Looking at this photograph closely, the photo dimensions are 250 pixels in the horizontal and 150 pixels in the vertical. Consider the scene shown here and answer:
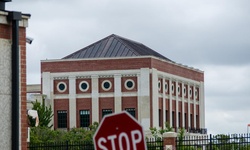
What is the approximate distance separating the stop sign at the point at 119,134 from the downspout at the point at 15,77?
873 centimetres

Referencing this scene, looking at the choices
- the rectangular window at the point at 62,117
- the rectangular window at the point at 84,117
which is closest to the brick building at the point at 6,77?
the rectangular window at the point at 84,117

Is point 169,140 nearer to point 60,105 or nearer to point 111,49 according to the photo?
point 60,105

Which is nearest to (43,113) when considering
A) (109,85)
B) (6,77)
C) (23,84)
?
(109,85)

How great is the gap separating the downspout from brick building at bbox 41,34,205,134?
264 feet

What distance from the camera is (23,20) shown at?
70.3 ft

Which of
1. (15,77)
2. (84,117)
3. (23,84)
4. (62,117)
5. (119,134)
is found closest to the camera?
(119,134)

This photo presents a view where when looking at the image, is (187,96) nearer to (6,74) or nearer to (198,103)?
(198,103)

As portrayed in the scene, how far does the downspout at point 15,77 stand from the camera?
2050cm

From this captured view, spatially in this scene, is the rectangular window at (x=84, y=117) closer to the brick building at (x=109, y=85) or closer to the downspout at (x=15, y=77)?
the brick building at (x=109, y=85)

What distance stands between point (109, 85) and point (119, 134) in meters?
92.5

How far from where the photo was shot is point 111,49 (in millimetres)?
107938

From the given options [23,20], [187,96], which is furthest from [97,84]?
[23,20]

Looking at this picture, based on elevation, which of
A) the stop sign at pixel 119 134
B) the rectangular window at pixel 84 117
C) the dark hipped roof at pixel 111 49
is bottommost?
the rectangular window at pixel 84 117

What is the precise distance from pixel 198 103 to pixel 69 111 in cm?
1932
